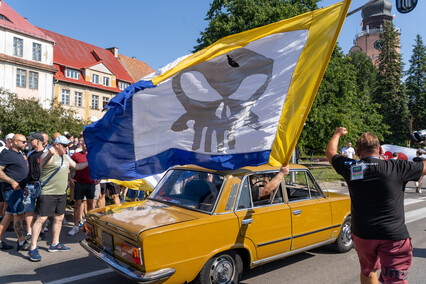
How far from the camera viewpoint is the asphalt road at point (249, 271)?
14.4 ft

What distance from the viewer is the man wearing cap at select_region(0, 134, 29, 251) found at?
5.46 meters

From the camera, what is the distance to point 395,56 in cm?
4169

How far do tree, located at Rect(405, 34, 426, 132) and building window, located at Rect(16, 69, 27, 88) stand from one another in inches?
1756

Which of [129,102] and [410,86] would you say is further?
[410,86]

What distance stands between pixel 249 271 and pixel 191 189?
1.49 meters

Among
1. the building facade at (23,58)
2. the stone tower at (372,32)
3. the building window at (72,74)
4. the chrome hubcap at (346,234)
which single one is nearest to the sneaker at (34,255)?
the chrome hubcap at (346,234)

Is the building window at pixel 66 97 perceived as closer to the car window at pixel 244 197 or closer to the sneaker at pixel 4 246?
the sneaker at pixel 4 246

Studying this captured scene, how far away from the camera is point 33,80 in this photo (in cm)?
3344

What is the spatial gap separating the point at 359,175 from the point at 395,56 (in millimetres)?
45965

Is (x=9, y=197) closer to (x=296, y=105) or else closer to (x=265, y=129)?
(x=265, y=129)

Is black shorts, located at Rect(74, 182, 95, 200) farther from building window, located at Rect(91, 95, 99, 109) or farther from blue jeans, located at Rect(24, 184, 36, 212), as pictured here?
building window, located at Rect(91, 95, 99, 109)

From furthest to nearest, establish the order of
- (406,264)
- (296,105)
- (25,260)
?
(25,260), (296,105), (406,264)

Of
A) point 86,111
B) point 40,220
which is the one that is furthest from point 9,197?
point 86,111

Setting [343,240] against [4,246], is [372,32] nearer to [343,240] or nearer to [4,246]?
[343,240]
